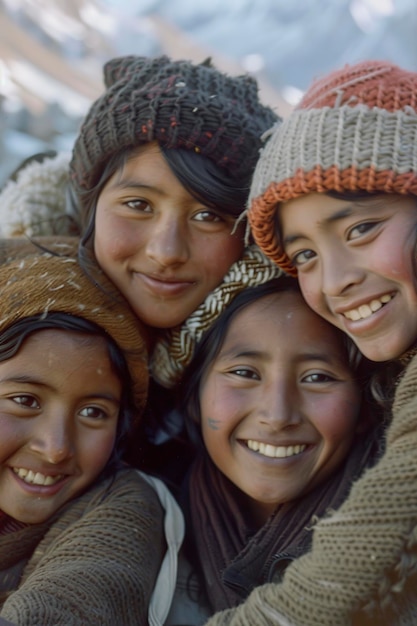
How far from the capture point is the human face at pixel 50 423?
1.74 meters

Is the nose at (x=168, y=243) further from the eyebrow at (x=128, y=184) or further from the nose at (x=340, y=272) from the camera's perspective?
the nose at (x=340, y=272)

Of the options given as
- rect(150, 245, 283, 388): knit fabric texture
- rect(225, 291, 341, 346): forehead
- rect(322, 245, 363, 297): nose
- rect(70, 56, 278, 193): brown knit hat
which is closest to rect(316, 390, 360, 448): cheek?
rect(225, 291, 341, 346): forehead

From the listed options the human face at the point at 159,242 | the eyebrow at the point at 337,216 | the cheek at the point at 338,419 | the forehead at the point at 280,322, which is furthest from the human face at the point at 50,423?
the eyebrow at the point at 337,216

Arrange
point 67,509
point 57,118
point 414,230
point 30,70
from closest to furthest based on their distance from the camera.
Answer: point 414,230 < point 67,509 < point 57,118 < point 30,70

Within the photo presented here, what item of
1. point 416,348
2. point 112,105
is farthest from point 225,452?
point 112,105

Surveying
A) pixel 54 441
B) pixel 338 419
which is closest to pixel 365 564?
pixel 338 419

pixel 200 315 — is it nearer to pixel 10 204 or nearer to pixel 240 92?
pixel 240 92

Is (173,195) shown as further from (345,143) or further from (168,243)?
(345,143)

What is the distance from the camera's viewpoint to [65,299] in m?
1.85

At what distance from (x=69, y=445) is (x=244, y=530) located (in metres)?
0.46

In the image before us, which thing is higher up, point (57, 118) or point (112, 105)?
point (57, 118)

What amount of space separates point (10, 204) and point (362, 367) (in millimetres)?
1202

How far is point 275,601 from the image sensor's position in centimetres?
128

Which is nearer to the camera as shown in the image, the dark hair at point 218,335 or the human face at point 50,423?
the human face at point 50,423
